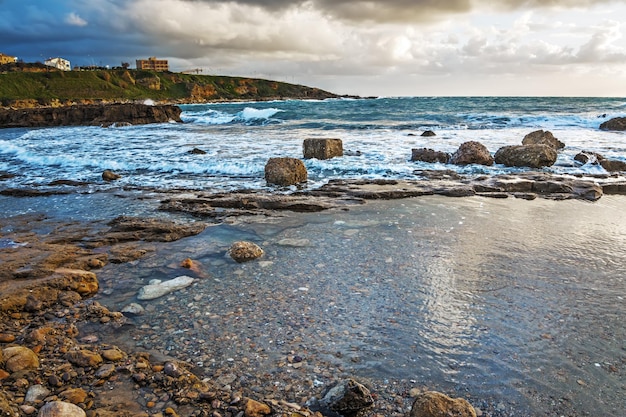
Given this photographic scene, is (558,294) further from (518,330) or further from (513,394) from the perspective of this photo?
(513,394)

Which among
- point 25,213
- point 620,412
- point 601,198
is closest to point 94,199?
point 25,213

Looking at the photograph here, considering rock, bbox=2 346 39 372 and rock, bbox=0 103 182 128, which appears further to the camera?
rock, bbox=0 103 182 128

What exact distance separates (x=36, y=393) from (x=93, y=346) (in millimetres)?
614

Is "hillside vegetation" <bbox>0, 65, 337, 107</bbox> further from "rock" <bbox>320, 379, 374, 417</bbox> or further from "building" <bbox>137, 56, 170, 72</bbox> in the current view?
"rock" <bbox>320, 379, 374, 417</bbox>

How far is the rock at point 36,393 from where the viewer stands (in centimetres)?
246

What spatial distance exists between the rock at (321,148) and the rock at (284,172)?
2.81 m

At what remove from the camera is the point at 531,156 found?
1157 cm

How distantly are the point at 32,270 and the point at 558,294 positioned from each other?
17.8 feet

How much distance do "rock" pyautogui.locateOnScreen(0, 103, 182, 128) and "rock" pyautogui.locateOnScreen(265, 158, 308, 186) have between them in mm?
32122

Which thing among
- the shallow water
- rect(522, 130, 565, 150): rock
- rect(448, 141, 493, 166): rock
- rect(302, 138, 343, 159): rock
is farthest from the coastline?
rect(522, 130, 565, 150): rock

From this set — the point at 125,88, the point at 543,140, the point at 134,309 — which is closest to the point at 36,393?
the point at 134,309

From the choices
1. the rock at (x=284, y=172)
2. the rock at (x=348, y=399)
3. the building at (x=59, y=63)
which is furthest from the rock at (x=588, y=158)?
Result: the building at (x=59, y=63)

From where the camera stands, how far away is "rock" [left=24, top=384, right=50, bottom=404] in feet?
8.08

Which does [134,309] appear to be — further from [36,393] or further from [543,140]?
[543,140]
